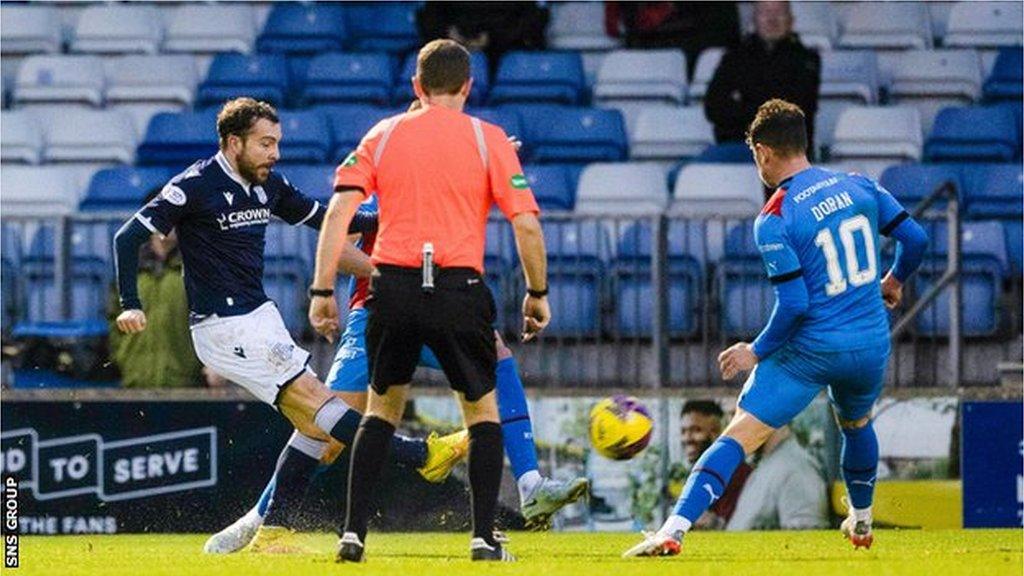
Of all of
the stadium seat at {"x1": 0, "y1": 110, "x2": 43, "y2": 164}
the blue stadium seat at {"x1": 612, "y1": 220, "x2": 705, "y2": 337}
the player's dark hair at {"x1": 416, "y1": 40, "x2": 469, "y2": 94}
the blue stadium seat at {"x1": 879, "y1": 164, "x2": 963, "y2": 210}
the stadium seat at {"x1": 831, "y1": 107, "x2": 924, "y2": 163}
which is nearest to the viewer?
the player's dark hair at {"x1": 416, "y1": 40, "x2": 469, "y2": 94}

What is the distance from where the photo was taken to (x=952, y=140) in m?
17.5

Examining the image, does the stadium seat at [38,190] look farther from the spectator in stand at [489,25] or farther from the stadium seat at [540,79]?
the stadium seat at [540,79]

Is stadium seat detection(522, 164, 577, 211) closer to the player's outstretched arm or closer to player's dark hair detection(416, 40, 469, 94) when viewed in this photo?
the player's outstretched arm

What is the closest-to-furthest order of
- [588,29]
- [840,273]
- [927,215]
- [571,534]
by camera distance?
[840,273] → [571,534] → [927,215] → [588,29]

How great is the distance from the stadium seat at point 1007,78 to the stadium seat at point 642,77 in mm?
2297

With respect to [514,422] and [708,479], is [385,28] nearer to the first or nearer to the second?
[514,422]

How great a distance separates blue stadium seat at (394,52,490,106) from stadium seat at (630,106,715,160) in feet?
4.11

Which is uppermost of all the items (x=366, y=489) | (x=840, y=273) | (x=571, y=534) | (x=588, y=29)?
(x=588, y=29)

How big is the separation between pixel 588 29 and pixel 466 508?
5610 mm

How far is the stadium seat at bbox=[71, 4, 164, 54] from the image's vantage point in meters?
19.5

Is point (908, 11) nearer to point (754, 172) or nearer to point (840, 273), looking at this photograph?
point (754, 172)

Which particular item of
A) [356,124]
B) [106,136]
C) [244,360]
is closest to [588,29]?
[356,124]

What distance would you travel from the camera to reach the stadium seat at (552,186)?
55.6 ft

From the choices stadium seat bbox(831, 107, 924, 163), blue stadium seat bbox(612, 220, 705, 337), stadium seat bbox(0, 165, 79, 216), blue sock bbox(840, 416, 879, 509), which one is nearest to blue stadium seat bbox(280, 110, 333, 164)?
stadium seat bbox(0, 165, 79, 216)
